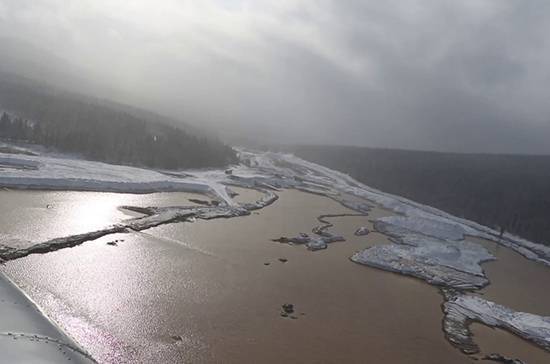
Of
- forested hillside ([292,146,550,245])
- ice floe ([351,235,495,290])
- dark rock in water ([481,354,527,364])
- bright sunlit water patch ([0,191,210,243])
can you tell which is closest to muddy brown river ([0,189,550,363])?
bright sunlit water patch ([0,191,210,243])

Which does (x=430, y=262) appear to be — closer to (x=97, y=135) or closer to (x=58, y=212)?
(x=58, y=212)

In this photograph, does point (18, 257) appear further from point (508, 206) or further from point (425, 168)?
point (425, 168)

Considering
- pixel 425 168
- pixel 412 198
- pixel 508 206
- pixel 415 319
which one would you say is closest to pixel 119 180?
pixel 415 319

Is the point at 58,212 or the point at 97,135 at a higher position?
the point at 97,135

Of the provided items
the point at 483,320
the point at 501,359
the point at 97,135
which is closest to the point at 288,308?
the point at 501,359

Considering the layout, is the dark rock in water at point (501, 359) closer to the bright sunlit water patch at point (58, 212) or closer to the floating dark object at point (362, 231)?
the floating dark object at point (362, 231)

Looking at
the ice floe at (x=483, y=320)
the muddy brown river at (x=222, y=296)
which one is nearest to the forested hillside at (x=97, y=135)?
the muddy brown river at (x=222, y=296)
